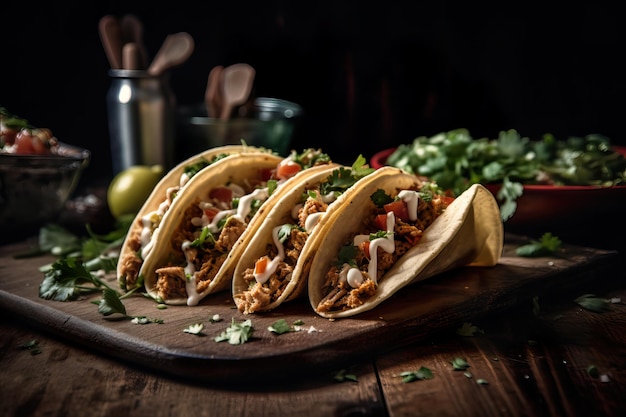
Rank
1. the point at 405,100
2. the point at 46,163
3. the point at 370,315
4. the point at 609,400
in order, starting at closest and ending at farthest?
the point at 609,400
the point at 370,315
the point at 46,163
the point at 405,100

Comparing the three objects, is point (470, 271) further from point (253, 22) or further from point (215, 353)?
point (253, 22)

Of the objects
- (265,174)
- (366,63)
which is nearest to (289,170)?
(265,174)

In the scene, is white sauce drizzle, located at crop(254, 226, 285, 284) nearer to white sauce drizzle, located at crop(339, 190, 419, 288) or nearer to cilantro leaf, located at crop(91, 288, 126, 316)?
white sauce drizzle, located at crop(339, 190, 419, 288)

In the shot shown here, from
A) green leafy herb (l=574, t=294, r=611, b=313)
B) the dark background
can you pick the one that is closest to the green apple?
the dark background

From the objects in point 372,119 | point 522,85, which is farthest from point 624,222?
point 372,119

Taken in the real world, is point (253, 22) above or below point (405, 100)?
above

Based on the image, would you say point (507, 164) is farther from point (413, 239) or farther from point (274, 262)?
point (274, 262)
